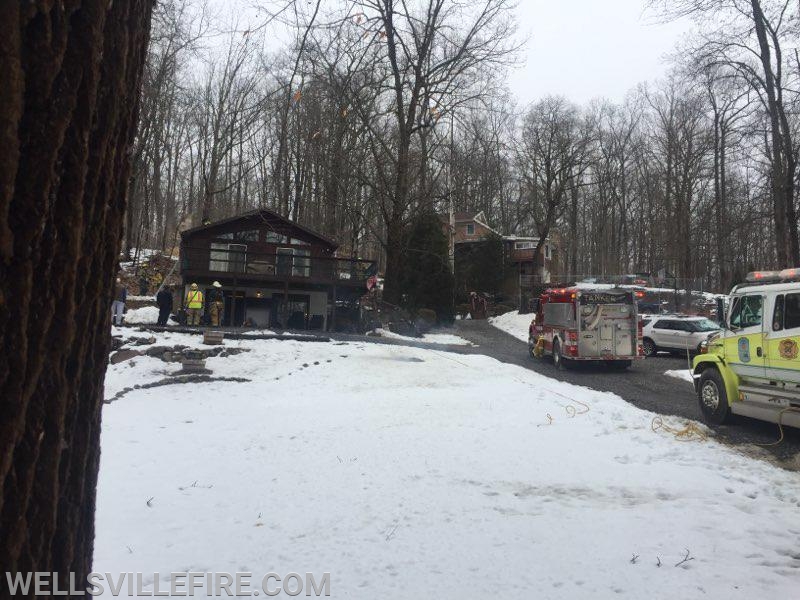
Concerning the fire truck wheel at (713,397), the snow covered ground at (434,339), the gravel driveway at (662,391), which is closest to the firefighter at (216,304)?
the snow covered ground at (434,339)

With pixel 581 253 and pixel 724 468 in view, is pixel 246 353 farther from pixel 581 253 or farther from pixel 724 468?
pixel 581 253

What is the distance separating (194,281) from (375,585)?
75.2 feet

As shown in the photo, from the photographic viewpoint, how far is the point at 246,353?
1447 cm

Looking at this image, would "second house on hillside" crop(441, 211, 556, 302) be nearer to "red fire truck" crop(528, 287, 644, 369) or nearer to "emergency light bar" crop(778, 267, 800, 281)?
"red fire truck" crop(528, 287, 644, 369)

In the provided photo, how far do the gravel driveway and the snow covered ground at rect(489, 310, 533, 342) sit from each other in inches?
237

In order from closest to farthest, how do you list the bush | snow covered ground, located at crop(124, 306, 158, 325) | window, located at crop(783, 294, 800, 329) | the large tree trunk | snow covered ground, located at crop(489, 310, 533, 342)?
the large tree trunk
window, located at crop(783, 294, 800, 329)
snow covered ground, located at crop(124, 306, 158, 325)
snow covered ground, located at crop(489, 310, 533, 342)
the bush

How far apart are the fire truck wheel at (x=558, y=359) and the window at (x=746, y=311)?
831 cm

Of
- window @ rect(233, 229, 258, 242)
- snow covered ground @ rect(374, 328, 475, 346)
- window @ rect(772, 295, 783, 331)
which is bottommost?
snow covered ground @ rect(374, 328, 475, 346)

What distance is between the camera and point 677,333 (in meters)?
21.1

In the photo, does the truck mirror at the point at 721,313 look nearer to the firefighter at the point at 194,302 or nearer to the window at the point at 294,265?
the window at the point at 294,265

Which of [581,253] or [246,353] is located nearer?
[246,353]

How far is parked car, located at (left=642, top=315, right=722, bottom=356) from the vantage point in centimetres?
2062

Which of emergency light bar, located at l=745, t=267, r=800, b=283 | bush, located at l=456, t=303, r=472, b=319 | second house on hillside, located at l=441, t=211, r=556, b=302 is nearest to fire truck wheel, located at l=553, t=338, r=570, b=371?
emergency light bar, located at l=745, t=267, r=800, b=283

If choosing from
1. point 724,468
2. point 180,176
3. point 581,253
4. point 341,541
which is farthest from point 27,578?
point 581,253
